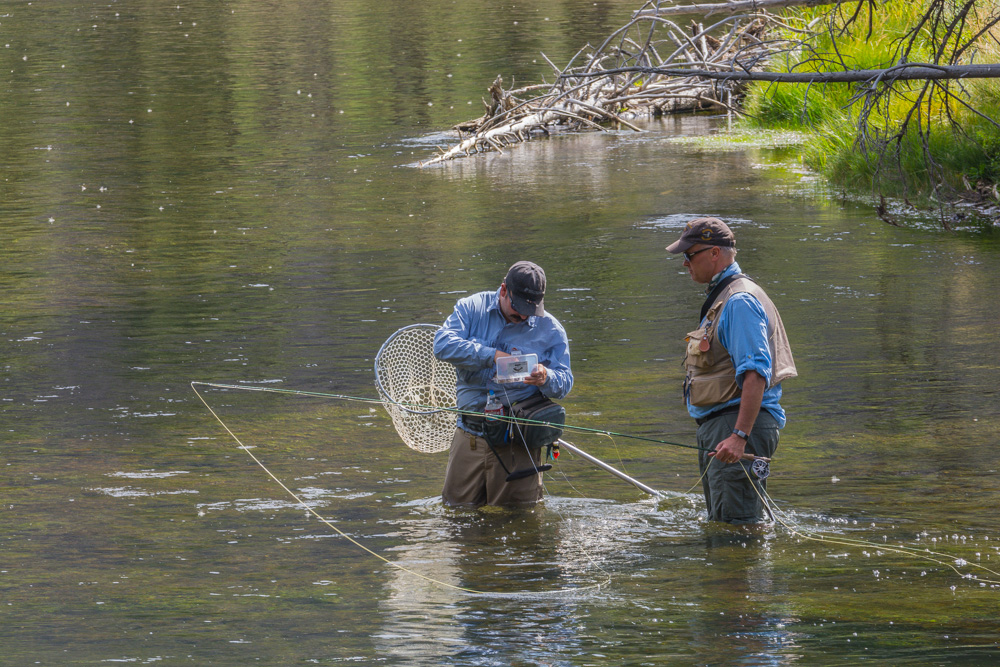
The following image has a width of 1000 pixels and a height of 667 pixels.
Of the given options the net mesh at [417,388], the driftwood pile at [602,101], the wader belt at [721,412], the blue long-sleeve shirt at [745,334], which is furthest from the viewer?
the driftwood pile at [602,101]

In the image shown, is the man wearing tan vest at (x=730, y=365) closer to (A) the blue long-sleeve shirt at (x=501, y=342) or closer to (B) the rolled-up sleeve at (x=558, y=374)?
(B) the rolled-up sleeve at (x=558, y=374)

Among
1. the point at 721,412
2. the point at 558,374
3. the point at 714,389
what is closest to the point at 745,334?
the point at 714,389

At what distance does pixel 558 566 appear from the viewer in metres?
6.55

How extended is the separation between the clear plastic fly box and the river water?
2.94ft

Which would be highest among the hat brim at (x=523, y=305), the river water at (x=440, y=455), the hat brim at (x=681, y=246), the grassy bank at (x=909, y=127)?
the grassy bank at (x=909, y=127)

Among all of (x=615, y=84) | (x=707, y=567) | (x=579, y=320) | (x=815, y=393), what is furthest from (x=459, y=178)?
(x=707, y=567)

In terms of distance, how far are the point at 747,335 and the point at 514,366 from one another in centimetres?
114

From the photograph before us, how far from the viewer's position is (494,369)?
6613mm

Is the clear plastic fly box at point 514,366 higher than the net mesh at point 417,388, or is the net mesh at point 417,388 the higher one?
the clear plastic fly box at point 514,366

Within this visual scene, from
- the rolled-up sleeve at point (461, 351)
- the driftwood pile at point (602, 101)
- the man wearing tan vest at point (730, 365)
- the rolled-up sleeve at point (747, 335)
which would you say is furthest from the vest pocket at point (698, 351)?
the driftwood pile at point (602, 101)

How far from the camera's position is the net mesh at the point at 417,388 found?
280 inches

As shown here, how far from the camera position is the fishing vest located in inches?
233

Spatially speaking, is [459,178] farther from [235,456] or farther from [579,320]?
[235,456]

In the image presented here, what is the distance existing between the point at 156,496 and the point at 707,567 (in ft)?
9.80
